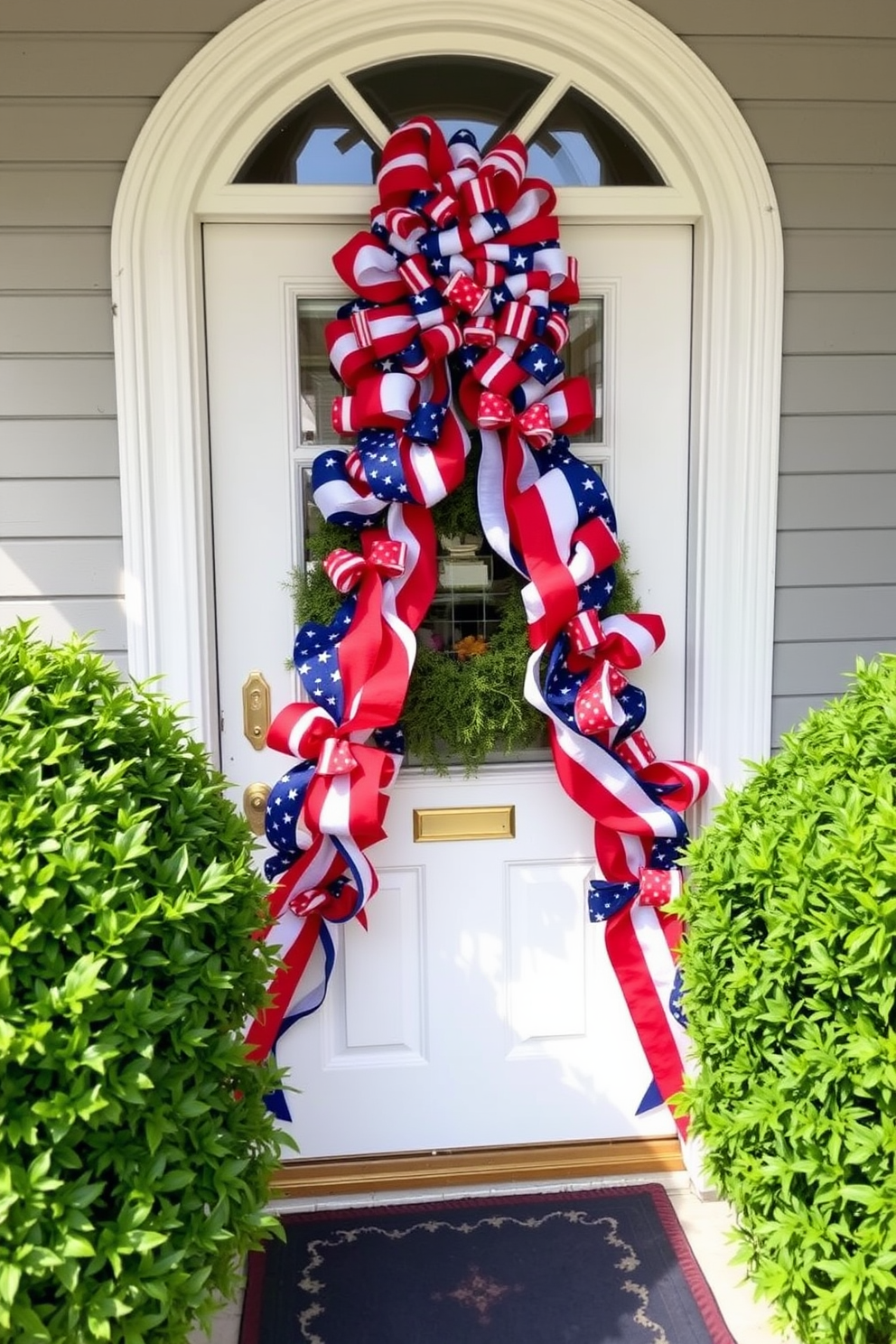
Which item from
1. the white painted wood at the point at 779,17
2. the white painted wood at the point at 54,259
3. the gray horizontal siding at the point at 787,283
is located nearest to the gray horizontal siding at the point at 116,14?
the gray horizontal siding at the point at 787,283

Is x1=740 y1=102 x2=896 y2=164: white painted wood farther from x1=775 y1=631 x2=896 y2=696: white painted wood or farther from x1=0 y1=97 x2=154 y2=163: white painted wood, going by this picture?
x1=0 y1=97 x2=154 y2=163: white painted wood

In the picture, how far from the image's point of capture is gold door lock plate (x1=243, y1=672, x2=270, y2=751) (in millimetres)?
2408

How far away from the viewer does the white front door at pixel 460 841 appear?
2344 mm

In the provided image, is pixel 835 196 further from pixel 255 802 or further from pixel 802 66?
pixel 255 802

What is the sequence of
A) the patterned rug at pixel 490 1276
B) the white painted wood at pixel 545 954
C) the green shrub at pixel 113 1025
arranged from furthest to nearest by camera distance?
the white painted wood at pixel 545 954 < the patterned rug at pixel 490 1276 < the green shrub at pixel 113 1025

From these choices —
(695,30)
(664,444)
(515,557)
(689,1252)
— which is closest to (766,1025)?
(689,1252)

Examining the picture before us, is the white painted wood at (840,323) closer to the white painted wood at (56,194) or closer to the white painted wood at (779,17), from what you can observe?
the white painted wood at (779,17)

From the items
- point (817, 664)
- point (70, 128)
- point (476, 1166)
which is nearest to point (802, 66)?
point (817, 664)

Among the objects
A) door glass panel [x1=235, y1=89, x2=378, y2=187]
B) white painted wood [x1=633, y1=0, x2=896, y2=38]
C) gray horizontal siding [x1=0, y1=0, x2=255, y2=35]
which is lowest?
door glass panel [x1=235, y1=89, x2=378, y2=187]

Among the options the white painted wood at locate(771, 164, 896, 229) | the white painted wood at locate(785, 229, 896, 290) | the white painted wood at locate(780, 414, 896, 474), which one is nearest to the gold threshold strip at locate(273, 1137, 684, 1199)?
the white painted wood at locate(780, 414, 896, 474)

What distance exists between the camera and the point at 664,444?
2441 millimetres

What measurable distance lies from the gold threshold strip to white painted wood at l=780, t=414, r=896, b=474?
5.44 ft

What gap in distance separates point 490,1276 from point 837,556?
1.77m

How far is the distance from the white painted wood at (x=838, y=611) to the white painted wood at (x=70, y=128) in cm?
175
